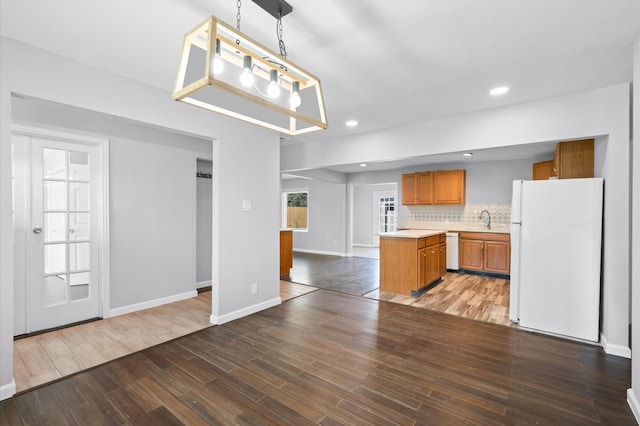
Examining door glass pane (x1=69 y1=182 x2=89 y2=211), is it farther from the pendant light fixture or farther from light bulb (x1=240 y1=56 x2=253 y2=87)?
light bulb (x1=240 y1=56 x2=253 y2=87)

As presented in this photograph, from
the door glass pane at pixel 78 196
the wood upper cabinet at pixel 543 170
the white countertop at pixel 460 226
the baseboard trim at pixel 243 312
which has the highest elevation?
the wood upper cabinet at pixel 543 170

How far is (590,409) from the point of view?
196cm

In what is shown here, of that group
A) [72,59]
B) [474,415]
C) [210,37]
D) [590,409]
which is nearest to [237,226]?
[72,59]

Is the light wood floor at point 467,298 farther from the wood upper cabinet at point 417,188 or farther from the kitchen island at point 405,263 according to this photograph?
the wood upper cabinet at point 417,188

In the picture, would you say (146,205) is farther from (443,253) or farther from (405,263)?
(443,253)

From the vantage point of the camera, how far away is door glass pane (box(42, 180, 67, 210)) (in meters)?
3.16

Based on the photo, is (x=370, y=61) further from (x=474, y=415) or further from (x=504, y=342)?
(x=504, y=342)

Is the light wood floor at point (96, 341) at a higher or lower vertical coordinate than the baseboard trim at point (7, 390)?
lower

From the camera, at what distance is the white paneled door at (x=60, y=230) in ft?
10.0

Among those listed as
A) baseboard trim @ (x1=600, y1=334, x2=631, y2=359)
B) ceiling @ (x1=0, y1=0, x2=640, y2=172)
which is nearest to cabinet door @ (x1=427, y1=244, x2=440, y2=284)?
baseboard trim @ (x1=600, y1=334, x2=631, y2=359)

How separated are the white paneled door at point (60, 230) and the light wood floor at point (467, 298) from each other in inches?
143

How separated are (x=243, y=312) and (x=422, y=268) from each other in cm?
271

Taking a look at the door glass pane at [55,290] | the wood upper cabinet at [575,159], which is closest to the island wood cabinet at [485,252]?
the wood upper cabinet at [575,159]

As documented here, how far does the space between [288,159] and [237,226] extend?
224cm
